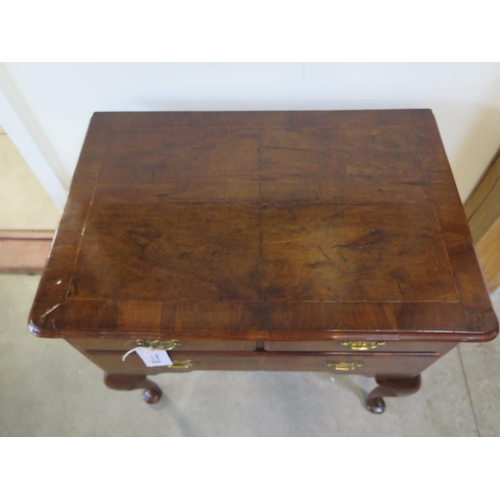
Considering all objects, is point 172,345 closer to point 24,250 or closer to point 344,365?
point 344,365

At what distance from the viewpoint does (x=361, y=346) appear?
666 mm

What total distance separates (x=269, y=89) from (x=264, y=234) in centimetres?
37

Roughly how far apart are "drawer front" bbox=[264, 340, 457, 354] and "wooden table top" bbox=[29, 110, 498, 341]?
0.08m

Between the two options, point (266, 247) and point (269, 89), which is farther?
point (269, 89)

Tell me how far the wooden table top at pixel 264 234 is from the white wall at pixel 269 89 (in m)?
0.07

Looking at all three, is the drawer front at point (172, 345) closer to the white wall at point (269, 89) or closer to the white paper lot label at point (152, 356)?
the white paper lot label at point (152, 356)

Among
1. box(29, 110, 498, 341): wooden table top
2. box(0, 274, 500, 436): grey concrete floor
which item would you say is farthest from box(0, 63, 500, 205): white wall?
box(0, 274, 500, 436): grey concrete floor

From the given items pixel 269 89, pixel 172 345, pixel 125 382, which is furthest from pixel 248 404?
pixel 269 89

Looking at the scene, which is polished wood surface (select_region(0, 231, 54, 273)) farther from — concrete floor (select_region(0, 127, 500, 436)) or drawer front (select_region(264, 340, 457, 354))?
drawer front (select_region(264, 340, 457, 354))

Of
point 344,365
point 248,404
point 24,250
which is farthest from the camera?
point 24,250

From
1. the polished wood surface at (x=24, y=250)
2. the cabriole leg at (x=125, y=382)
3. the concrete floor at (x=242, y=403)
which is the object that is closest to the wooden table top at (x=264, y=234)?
the cabriole leg at (x=125, y=382)
